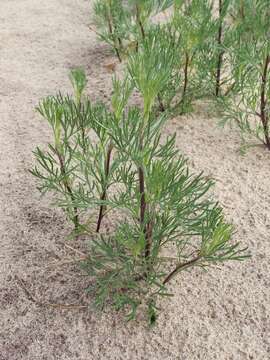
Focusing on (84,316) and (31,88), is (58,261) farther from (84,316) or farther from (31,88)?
(31,88)

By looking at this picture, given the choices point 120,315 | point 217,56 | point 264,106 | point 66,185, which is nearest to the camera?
point 120,315

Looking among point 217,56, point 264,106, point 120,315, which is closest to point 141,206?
point 120,315

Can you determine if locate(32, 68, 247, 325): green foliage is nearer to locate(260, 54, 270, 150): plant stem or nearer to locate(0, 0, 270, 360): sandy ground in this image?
locate(0, 0, 270, 360): sandy ground

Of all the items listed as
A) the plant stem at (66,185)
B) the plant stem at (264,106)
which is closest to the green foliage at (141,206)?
the plant stem at (66,185)

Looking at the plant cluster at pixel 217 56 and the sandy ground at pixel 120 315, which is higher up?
the plant cluster at pixel 217 56

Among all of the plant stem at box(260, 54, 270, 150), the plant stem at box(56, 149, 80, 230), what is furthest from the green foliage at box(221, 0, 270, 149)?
the plant stem at box(56, 149, 80, 230)

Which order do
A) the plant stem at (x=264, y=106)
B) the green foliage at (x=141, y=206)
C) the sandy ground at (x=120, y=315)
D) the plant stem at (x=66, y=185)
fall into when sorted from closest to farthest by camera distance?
the green foliage at (x=141, y=206) → the sandy ground at (x=120, y=315) → the plant stem at (x=66, y=185) → the plant stem at (x=264, y=106)

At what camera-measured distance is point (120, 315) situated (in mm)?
1353

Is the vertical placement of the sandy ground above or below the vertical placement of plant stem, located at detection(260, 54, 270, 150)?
below

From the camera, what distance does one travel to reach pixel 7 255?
1527 mm

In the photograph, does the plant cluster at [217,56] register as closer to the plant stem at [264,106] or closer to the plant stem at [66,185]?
the plant stem at [264,106]

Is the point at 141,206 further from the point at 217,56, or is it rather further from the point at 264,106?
the point at 217,56

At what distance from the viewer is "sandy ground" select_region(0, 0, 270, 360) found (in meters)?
1.31

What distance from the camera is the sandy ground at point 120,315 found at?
1.31 m
